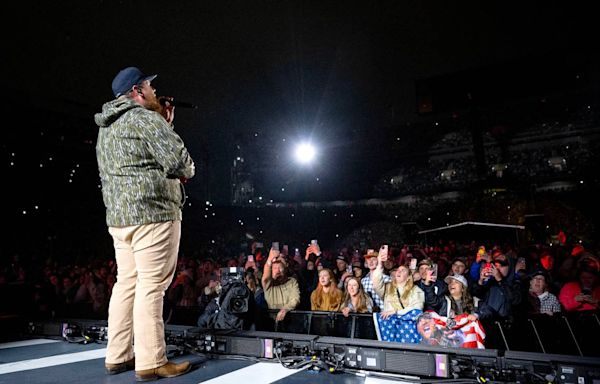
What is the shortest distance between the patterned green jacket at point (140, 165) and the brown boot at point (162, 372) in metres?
0.80

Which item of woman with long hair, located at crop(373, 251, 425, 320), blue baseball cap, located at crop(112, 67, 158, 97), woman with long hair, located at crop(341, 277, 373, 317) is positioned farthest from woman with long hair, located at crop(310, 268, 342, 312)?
blue baseball cap, located at crop(112, 67, 158, 97)

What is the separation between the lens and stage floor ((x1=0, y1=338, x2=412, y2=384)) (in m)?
2.24

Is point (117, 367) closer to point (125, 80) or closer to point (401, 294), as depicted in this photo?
point (125, 80)

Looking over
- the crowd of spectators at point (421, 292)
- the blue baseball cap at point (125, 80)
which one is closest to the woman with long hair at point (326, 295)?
the crowd of spectators at point (421, 292)

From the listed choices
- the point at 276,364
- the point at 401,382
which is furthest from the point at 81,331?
the point at 401,382

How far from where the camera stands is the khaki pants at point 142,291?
86.4 inches

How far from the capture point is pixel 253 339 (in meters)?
2.68

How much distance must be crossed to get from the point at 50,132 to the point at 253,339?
1887 cm

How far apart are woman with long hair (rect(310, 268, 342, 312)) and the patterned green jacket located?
2999mm

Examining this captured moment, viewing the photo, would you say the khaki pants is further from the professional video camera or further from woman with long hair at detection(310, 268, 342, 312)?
woman with long hair at detection(310, 268, 342, 312)

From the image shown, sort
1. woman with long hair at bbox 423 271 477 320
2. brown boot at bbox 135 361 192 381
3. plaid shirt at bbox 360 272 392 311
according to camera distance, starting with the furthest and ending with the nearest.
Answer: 1. plaid shirt at bbox 360 272 392 311
2. woman with long hair at bbox 423 271 477 320
3. brown boot at bbox 135 361 192 381

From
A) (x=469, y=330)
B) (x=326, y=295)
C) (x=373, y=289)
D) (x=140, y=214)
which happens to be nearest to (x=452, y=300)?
(x=469, y=330)

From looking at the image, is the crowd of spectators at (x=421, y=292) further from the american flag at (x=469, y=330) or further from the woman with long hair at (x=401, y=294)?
the american flag at (x=469, y=330)

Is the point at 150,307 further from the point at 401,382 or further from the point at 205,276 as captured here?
the point at 205,276
